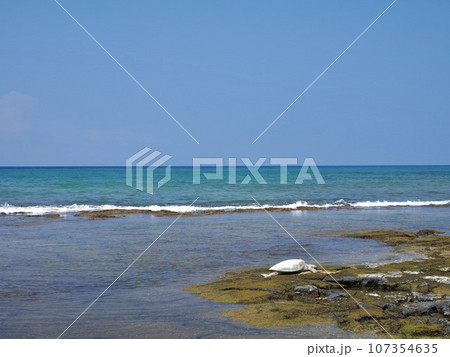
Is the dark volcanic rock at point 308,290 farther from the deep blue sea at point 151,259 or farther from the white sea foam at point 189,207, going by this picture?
the white sea foam at point 189,207

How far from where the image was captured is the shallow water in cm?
739

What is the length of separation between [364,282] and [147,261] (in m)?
5.31

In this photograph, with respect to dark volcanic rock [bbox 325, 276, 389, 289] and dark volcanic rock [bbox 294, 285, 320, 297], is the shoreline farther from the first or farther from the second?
dark volcanic rock [bbox 294, 285, 320, 297]

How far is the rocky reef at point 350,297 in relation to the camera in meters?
7.23

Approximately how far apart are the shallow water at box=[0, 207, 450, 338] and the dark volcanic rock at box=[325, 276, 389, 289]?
234 centimetres

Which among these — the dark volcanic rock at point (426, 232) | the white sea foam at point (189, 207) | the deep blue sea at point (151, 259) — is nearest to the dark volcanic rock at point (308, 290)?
the deep blue sea at point (151, 259)

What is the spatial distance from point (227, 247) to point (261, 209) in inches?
523

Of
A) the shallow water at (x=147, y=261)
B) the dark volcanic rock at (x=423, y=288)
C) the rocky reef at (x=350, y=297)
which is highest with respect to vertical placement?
the dark volcanic rock at (x=423, y=288)

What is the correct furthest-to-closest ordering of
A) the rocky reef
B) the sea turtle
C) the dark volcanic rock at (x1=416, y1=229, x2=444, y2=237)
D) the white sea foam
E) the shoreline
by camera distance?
the white sea foam, the shoreline, the dark volcanic rock at (x1=416, y1=229, x2=444, y2=237), the sea turtle, the rocky reef

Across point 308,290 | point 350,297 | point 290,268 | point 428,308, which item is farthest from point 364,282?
point 428,308

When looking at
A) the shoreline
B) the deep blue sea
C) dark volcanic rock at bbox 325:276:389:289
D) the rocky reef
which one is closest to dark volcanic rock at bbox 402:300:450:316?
the rocky reef

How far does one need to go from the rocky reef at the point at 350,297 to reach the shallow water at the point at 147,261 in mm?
379

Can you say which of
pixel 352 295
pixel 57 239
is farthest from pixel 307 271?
pixel 57 239

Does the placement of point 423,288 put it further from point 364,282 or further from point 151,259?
point 151,259
